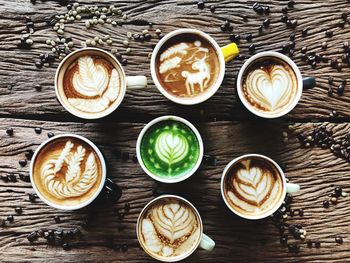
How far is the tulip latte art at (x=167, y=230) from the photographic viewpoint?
188 centimetres

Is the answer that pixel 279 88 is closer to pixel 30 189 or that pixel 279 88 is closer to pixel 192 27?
pixel 192 27

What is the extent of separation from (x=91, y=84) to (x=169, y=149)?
306 mm

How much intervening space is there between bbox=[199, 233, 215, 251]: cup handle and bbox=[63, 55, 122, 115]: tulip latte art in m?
0.50

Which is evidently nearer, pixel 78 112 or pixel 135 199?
pixel 78 112

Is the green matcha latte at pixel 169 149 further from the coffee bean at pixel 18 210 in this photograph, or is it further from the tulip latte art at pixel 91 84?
the coffee bean at pixel 18 210

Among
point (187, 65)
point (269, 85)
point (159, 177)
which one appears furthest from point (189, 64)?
point (159, 177)

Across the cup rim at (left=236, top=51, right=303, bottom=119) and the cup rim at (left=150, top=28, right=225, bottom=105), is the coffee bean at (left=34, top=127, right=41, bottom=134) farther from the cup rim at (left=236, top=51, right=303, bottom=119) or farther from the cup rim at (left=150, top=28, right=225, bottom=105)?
the cup rim at (left=236, top=51, right=303, bottom=119)

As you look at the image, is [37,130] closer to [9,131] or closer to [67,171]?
[9,131]

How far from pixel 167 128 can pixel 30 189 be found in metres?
0.49

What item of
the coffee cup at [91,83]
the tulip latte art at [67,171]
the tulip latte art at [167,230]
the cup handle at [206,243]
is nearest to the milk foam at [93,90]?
the coffee cup at [91,83]

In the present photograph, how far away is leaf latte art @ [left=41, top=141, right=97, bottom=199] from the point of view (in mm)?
1837

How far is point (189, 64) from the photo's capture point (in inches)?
74.0

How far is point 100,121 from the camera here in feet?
6.47

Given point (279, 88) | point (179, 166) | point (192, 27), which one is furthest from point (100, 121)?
point (279, 88)
